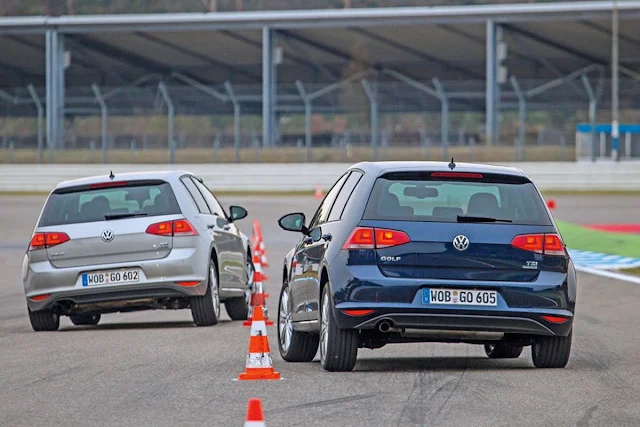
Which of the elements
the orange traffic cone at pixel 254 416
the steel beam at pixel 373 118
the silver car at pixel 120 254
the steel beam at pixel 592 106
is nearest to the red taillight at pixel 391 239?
the orange traffic cone at pixel 254 416

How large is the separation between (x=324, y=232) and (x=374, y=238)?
712mm

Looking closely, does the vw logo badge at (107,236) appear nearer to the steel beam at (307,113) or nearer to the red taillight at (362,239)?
the red taillight at (362,239)

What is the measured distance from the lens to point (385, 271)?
8.62 meters

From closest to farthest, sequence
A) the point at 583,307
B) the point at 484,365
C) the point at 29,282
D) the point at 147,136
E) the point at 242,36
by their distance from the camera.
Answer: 1. the point at 484,365
2. the point at 29,282
3. the point at 583,307
4. the point at 147,136
5. the point at 242,36

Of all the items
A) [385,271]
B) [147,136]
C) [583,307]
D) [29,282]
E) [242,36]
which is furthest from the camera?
[242,36]

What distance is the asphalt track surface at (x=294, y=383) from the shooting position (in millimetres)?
7176

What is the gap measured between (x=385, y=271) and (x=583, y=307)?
6682mm

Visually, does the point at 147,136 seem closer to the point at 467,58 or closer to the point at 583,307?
the point at 467,58

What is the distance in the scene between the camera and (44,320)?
1264 cm

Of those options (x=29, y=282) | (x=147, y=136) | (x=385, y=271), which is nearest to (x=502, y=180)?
(x=385, y=271)

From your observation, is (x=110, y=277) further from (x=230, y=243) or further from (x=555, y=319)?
(x=555, y=319)

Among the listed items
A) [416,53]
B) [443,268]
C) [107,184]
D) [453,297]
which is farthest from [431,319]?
[416,53]

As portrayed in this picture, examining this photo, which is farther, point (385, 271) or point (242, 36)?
point (242, 36)

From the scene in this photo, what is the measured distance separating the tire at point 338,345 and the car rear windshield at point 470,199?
0.65 m
